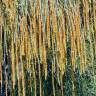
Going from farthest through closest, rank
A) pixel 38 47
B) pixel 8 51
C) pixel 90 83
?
pixel 90 83 → pixel 8 51 → pixel 38 47

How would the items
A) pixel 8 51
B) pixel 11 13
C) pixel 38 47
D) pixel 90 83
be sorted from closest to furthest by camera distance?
pixel 11 13 < pixel 38 47 < pixel 8 51 < pixel 90 83

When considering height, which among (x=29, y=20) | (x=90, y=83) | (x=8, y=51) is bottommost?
(x=90, y=83)

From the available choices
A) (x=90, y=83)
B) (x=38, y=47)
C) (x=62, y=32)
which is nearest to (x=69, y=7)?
(x=62, y=32)

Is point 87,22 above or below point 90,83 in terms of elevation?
above

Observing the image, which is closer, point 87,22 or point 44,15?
point 44,15

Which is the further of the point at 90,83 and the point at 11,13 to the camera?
the point at 90,83

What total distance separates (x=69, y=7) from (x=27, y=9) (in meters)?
0.21

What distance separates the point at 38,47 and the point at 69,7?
25 centimetres

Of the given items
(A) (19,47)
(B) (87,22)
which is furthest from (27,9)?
(B) (87,22)

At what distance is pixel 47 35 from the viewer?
1721 mm

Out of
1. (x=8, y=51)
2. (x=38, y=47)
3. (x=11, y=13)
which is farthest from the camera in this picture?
(x=8, y=51)

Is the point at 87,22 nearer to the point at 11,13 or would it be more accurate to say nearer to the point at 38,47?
the point at 38,47

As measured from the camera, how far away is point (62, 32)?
5.80 feet

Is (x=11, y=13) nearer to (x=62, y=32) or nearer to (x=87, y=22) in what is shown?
(x=62, y=32)
